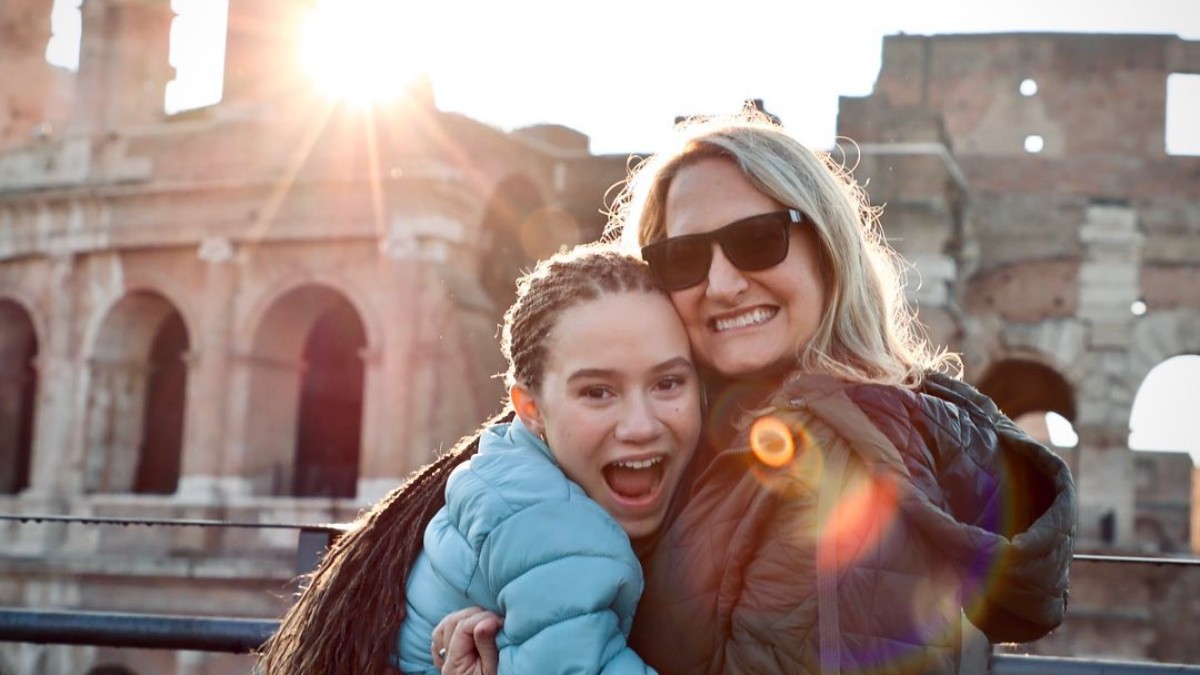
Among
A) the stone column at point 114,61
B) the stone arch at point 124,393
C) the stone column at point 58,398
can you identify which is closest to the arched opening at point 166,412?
the stone arch at point 124,393

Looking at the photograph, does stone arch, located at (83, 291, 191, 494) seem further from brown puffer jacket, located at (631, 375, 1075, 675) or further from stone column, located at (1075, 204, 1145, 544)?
brown puffer jacket, located at (631, 375, 1075, 675)

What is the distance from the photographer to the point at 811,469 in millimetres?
2201

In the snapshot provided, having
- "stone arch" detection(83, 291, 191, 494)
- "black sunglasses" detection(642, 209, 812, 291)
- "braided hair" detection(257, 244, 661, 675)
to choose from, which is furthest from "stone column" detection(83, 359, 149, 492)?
"black sunglasses" detection(642, 209, 812, 291)

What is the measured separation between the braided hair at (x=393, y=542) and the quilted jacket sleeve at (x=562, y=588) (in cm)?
38

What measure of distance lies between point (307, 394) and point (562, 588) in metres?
17.1

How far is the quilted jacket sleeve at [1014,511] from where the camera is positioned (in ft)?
7.50

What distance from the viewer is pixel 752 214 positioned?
2.61 metres

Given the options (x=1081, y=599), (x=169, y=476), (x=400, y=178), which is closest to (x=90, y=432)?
(x=169, y=476)

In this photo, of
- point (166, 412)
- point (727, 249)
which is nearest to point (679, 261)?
point (727, 249)

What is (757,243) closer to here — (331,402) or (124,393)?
(124,393)

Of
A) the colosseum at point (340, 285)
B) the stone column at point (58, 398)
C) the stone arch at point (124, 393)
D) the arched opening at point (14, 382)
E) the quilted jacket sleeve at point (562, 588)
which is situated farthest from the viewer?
the arched opening at point (14, 382)

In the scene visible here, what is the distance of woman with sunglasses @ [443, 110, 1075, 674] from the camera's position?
2.15 m

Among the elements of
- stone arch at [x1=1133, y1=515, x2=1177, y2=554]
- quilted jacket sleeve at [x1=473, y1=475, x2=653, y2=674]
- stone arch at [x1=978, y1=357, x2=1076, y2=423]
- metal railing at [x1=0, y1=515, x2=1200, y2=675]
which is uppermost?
stone arch at [x1=978, y1=357, x2=1076, y2=423]

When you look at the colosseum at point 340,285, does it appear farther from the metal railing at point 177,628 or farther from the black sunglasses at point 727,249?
the black sunglasses at point 727,249
